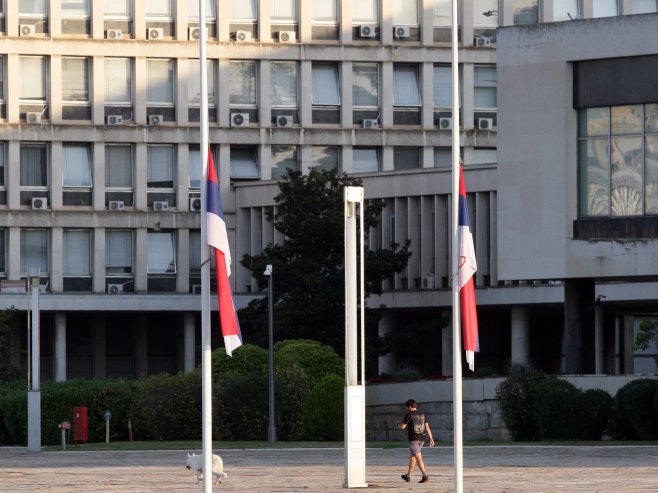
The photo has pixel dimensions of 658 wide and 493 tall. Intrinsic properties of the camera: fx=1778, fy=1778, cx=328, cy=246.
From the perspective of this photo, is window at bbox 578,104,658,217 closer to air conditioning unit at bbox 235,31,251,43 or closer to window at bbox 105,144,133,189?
air conditioning unit at bbox 235,31,251,43

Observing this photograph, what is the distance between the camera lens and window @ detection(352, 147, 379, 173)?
74.2m

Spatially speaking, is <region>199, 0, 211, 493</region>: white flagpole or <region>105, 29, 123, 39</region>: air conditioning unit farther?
<region>105, 29, 123, 39</region>: air conditioning unit

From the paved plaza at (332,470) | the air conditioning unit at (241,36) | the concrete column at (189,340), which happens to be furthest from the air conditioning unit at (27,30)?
the paved plaza at (332,470)

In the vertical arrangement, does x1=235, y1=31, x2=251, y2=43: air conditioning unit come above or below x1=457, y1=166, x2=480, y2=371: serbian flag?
above

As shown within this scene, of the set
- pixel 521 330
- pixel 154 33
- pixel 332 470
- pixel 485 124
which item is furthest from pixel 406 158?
pixel 332 470

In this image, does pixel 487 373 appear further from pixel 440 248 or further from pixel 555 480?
pixel 555 480

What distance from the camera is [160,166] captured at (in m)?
72.8

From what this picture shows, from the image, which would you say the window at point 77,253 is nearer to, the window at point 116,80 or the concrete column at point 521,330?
the window at point 116,80

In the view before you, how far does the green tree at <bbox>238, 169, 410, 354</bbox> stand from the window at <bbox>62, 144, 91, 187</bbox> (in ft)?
41.1

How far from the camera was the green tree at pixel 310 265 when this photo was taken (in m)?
60.0

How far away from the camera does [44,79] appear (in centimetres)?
7119

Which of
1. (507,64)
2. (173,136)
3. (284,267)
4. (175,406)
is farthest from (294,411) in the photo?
(173,136)

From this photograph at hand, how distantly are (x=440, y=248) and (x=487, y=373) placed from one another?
1362 cm

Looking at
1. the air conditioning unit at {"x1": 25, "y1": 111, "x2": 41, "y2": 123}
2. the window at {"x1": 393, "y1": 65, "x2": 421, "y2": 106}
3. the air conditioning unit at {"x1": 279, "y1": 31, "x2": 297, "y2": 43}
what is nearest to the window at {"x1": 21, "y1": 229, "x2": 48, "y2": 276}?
the air conditioning unit at {"x1": 25, "y1": 111, "x2": 41, "y2": 123}
